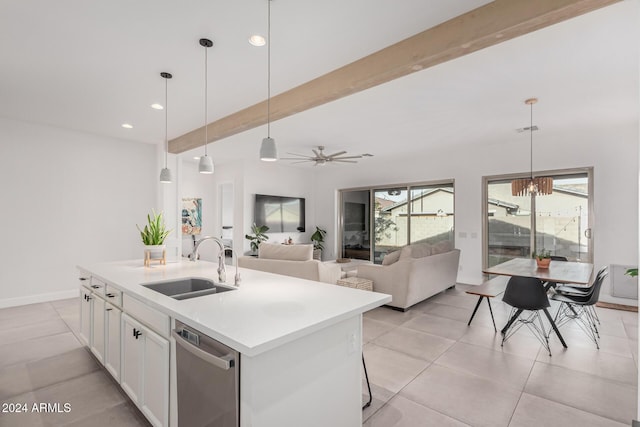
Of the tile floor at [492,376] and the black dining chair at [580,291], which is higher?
the black dining chair at [580,291]

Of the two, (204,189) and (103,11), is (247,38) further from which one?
(204,189)

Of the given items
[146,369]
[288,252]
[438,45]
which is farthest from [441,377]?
[438,45]

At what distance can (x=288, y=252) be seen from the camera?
4516 millimetres

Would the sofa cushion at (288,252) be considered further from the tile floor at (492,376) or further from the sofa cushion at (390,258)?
the tile floor at (492,376)

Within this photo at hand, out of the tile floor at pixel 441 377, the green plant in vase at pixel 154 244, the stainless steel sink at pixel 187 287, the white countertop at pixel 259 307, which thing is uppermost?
the green plant in vase at pixel 154 244

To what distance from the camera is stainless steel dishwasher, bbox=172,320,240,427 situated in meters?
1.30

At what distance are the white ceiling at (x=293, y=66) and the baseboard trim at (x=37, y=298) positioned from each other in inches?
104

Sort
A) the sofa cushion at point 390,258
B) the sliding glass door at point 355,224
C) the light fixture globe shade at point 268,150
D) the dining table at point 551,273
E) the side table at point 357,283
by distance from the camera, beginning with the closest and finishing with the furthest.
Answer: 1. the light fixture globe shade at point 268,150
2. the dining table at point 551,273
3. the side table at point 357,283
4. the sofa cushion at point 390,258
5. the sliding glass door at point 355,224

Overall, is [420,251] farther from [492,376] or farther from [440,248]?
[492,376]

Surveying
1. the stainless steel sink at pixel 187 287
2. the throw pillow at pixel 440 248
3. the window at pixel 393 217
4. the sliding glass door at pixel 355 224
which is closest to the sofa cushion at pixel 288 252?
the stainless steel sink at pixel 187 287

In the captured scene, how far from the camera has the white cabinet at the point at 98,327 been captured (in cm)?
256

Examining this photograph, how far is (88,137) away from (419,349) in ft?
19.7

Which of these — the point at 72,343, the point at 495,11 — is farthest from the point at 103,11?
the point at 72,343

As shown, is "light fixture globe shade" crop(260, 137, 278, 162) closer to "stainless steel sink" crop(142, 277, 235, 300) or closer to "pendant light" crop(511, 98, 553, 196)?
"stainless steel sink" crop(142, 277, 235, 300)
